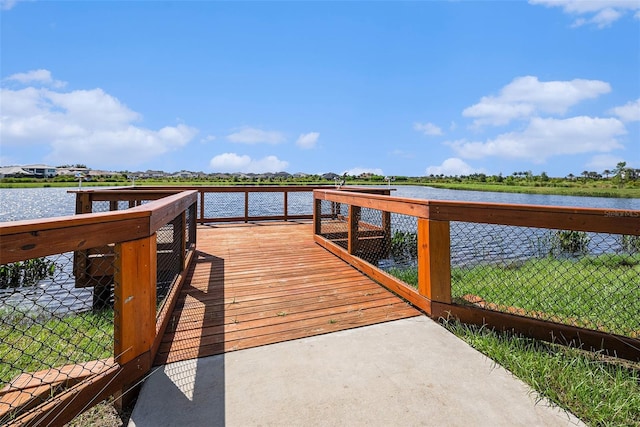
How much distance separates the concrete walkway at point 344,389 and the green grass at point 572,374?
96 millimetres

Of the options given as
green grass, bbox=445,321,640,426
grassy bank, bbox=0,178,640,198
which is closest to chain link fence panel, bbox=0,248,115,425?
green grass, bbox=445,321,640,426

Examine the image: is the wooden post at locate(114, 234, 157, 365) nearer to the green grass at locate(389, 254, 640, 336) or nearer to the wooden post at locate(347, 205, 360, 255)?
the green grass at locate(389, 254, 640, 336)

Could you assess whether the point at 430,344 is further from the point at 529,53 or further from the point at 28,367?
the point at 529,53

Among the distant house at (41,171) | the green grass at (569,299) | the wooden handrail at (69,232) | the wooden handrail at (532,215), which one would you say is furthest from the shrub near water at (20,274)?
the distant house at (41,171)

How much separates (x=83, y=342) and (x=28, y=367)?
41 centimetres

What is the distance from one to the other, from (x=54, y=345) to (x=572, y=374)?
13.6ft

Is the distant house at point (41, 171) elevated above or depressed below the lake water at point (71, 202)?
above

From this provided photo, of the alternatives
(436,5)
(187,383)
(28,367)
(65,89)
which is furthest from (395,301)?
(65,89)

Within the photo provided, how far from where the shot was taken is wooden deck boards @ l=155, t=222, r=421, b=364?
2.18m

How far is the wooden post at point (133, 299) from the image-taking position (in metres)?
1.58

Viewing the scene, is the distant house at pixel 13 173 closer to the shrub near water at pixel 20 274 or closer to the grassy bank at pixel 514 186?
the grassy bank at pixel 514 186

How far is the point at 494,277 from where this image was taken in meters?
5.50

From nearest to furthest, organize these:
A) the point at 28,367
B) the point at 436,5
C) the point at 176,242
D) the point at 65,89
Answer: the point at 28,367 → the point at 176,242 → the point at 436,5 → the point at 65,89

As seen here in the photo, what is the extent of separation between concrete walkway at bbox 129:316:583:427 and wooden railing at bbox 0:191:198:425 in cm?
19
